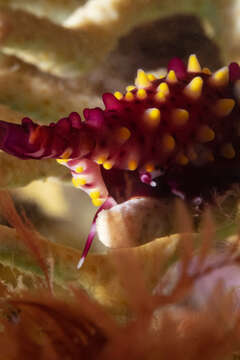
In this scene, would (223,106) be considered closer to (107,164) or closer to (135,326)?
(107,164)

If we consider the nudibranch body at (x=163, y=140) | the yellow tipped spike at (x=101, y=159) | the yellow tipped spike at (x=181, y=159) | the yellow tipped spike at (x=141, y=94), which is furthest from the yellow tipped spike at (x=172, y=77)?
the yellow tipped spike at (x=101, y=159)

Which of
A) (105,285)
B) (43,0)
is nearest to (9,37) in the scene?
(43,0)

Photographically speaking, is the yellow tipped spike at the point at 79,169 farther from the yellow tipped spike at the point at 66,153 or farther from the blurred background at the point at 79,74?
the blurred background at the point at 79,74

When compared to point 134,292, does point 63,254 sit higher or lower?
higher

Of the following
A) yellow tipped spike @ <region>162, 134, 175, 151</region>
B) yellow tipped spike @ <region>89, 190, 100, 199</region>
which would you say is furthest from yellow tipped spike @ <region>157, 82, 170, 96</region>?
yellow tipped spike @ <region>89, 190, 100, 199</region>

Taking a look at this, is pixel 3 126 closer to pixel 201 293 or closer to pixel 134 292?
pixel 134 292

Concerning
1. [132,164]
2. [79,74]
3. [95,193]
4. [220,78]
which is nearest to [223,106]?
[220,78]

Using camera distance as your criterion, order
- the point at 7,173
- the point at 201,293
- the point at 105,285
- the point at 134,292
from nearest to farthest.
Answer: the point at 134,292, the point at 201,293, the point at 105,285, the point at 7,173
